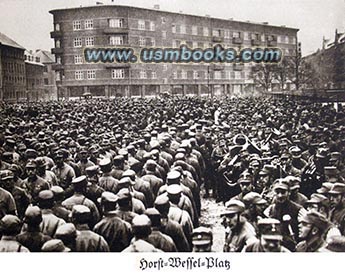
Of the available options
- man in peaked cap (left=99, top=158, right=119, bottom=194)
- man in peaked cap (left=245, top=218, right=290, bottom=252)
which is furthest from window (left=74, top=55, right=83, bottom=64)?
man in peaked cap (left=245, top=218, right=290, bottom=252)

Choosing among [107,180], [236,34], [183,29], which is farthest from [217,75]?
[107,180]

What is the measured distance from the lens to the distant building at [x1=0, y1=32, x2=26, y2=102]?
3.90 meters

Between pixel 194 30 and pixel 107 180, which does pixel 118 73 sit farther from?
pixel 107 180

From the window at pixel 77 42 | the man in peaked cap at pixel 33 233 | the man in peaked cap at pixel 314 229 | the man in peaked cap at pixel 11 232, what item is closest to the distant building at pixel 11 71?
the window at pixel 77 42

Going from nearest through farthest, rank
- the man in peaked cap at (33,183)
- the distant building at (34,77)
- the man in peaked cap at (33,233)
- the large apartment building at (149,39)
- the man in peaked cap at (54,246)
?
the man in peaked cap at (54,246) → the man in peaked cap at (33,233) → the man in peaked cap at (33,183) → the large apartment building at (149,39) → the distant building at (34,77)

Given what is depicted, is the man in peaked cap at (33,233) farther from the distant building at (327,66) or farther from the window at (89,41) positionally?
the distant building at (327,66)

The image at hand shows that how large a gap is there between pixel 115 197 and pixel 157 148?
4.94 feet

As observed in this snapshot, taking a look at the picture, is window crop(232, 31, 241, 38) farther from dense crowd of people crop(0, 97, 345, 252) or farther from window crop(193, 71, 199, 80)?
dense crowd of people crop(0, 97, 345, 252)

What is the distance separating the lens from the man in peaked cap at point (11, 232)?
2.30 meters

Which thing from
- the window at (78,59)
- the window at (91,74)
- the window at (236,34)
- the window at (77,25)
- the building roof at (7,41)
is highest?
the window at (77,25)

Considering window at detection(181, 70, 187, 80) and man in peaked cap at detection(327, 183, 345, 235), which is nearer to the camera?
man in peaked cap at detection(327, 183, 345, 235)

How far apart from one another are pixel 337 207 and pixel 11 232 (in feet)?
7.54

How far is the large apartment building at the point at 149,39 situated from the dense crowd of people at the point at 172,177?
652mm
